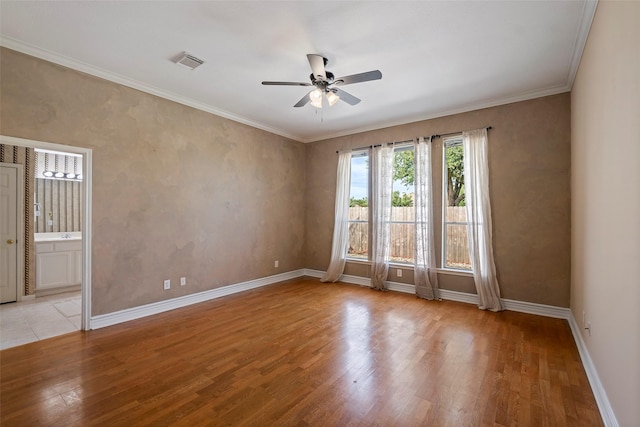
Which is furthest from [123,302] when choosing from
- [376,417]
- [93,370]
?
[376,417]

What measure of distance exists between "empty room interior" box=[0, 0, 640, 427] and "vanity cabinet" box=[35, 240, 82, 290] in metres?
0.03

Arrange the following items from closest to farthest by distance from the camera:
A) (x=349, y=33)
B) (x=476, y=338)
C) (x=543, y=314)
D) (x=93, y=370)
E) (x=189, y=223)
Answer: (x=93, y=370), (x=349, y=33), (x=476, y=338), (x=543, y=314), (x=189, y=223)

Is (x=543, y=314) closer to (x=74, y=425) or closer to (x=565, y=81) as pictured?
(x=565, y=81)

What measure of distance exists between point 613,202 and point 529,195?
242 centimetres

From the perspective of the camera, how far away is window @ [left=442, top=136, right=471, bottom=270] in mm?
4672

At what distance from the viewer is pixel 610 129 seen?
196cm

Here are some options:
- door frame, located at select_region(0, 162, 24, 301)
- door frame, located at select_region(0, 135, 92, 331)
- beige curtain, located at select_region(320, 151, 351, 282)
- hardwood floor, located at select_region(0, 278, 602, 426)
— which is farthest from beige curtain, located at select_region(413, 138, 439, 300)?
door frame, located at select_region(0, 162, 24, 301)

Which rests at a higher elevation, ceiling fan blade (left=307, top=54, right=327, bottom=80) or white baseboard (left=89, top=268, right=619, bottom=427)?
ceiling fan blade (left=307, top=54, right=327, bottom=80)

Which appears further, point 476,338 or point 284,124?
point 284,124

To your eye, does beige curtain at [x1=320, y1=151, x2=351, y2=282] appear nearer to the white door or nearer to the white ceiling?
the white ceiling

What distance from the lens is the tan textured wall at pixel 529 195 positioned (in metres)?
3.84

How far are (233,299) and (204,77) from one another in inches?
128

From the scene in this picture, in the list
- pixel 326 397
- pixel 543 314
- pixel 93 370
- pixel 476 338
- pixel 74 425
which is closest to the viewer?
pixel 74 425

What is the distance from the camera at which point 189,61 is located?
3180mm
